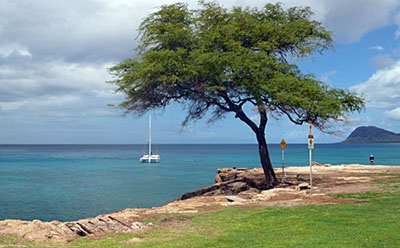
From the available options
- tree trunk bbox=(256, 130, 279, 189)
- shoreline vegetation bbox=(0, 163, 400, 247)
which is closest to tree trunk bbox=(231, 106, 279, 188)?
tree trunk bbox=(256, 130, 279, 189)

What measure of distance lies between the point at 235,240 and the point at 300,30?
16.6 metres

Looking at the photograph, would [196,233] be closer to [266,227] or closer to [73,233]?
[266,227]

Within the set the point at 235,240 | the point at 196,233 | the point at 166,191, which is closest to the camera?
the point at 235,240

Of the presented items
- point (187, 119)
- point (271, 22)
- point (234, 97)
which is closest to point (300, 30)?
point (271, 22)

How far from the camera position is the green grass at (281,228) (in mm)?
10594

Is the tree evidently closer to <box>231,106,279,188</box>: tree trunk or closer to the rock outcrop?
<box>231,106,279,188</box>: tree trunk

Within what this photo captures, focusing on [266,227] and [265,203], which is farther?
[265,203]

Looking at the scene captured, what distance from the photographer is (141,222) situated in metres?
14.7

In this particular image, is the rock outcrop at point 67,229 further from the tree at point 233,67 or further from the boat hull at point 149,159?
the boat hull at point 149,159

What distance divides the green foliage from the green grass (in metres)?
8.18

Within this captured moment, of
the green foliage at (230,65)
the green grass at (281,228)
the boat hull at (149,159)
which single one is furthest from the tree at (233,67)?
the boat hull at (149,159)

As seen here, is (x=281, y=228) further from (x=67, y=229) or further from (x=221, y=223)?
(x=67, y=229)

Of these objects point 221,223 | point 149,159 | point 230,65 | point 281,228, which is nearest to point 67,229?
point 221,223

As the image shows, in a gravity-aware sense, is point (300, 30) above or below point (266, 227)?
above
